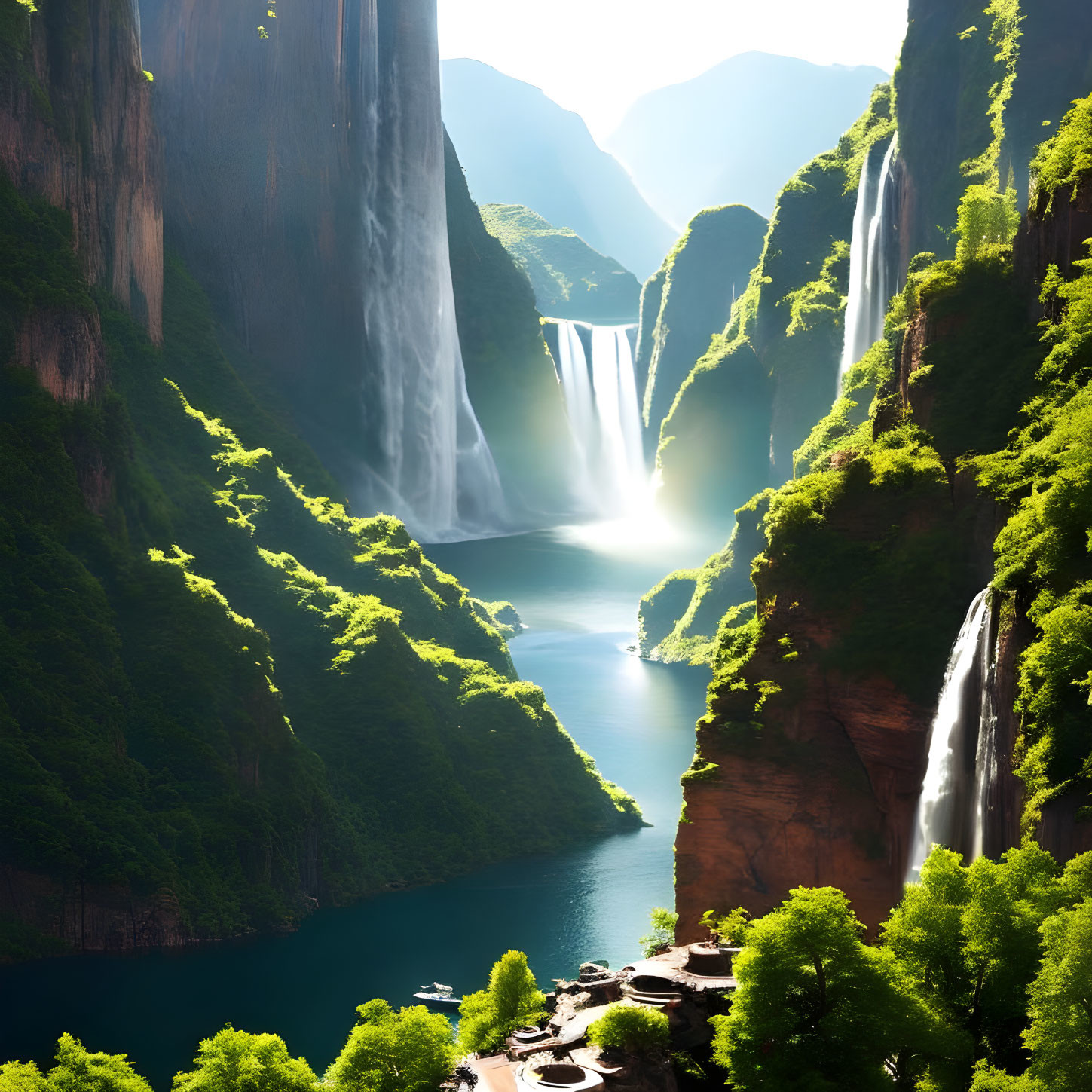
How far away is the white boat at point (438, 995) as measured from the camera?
4209 cm

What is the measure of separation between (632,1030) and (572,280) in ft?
570

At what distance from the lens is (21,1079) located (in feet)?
87.3

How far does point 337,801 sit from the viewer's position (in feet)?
176

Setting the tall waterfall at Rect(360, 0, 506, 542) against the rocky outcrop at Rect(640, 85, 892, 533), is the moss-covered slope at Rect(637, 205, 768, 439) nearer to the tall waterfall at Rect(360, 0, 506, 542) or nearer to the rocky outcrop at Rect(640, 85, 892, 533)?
the rocky outcrop at Rect(640, 85, 892, 533)

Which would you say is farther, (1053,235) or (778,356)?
(778,356)

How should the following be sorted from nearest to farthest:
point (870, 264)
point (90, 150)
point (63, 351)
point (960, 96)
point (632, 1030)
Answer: point (632, 1030) → point (63, 351) → point (90, 150) → point (960, 96) → point (870, 264)

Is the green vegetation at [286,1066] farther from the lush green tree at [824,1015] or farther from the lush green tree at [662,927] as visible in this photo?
the lush green tree at [662,927]

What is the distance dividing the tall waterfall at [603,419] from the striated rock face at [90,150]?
64.2 m

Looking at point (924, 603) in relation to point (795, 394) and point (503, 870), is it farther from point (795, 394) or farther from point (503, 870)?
point (795, 394)

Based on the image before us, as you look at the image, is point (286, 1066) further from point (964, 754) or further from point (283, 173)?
point (283, 173)

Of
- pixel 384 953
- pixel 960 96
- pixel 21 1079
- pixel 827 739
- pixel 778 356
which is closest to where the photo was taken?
pixel 21 1079

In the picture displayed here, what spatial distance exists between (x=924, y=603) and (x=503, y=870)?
26678 millimetres

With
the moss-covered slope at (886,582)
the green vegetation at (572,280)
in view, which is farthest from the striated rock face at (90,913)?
the green vegetation at (572,280)

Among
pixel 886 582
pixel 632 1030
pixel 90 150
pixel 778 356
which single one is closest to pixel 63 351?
pixel 90 150
